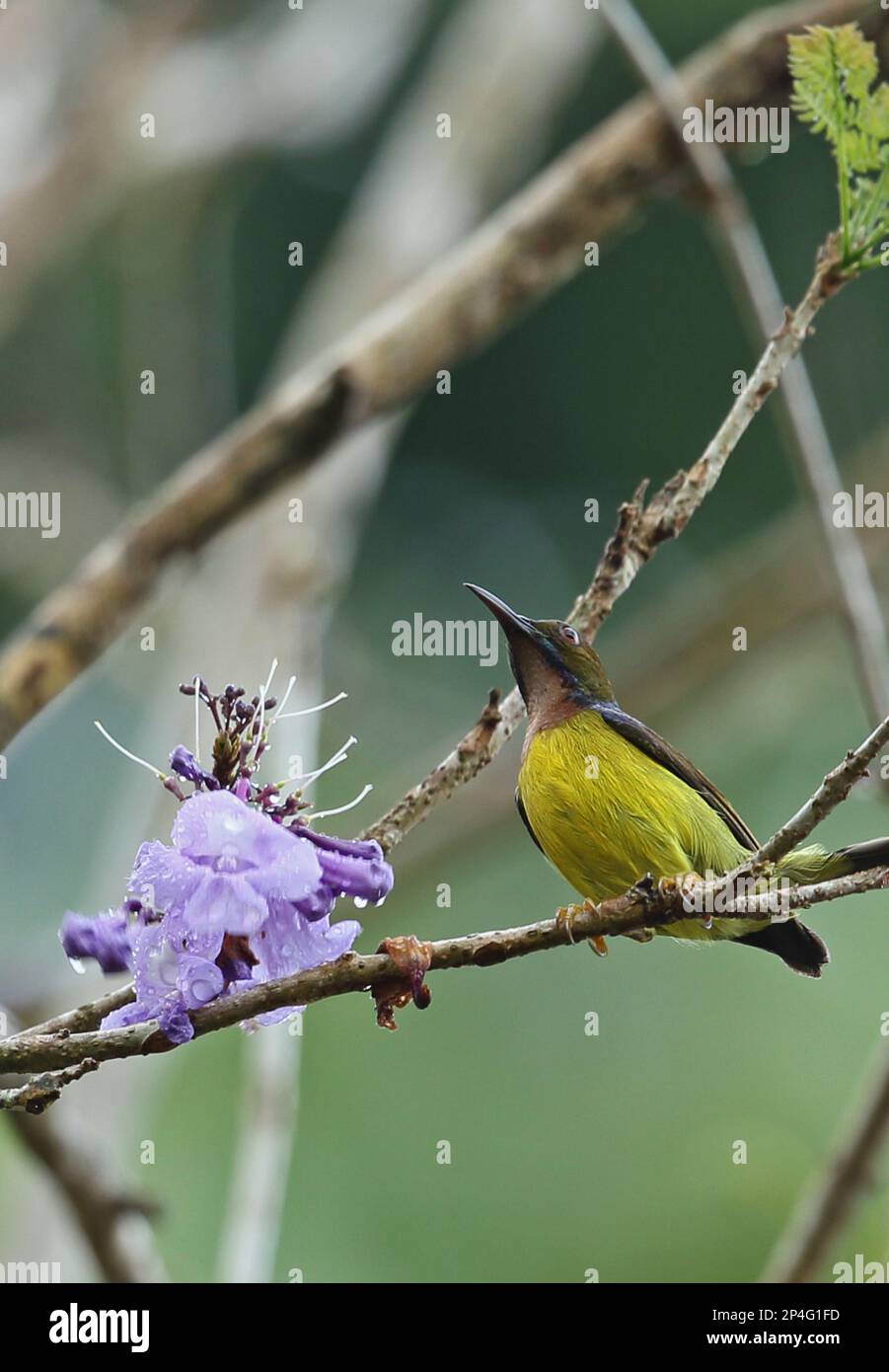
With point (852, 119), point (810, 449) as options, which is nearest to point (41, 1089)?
point (852, 119)

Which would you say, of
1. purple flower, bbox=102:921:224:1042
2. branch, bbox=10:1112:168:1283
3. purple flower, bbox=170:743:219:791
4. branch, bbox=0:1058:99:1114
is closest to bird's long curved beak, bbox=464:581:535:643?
purple flower, bbox=170:743:219:791

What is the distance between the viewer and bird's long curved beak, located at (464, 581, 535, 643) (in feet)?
8.68

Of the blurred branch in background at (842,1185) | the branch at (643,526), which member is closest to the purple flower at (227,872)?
the branch at (643,526)

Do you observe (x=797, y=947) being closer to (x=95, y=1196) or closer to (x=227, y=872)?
(x=227, y=872)

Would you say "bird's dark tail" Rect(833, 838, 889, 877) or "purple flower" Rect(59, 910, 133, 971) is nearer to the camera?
"purple flower" Rect(59, 910, 133, 971)

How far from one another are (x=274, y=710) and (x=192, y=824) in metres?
0.45

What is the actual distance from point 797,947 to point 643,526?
2.71 feet

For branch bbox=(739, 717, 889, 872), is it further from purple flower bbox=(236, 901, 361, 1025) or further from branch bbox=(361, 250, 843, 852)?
branch bbox=(361, 250, 843, 852)

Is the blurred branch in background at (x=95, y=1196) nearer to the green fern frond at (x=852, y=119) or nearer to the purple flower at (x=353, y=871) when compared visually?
the purple flower at (x=353, y=871)

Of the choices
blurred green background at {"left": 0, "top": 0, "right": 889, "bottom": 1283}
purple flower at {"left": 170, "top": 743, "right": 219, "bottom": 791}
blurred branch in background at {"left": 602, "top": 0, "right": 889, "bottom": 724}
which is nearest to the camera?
purple flower at {"left": 170, "top": 743, "right": 219, "bottom": 791}

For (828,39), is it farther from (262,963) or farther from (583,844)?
(262,963)

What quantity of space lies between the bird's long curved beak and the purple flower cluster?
73cm

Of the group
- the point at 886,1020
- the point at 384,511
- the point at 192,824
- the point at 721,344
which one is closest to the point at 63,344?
the point at 384,511

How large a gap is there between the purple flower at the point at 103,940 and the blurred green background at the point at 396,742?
3.92 m
